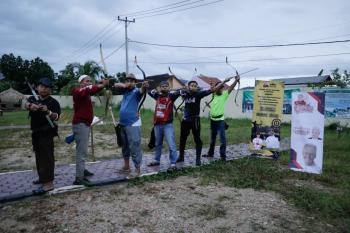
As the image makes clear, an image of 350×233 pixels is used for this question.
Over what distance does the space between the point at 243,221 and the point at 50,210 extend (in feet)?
9.05

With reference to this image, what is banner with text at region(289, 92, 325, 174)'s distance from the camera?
7.48m

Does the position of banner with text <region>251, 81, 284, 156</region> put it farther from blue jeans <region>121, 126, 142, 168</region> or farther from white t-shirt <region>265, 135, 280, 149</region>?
blue jeans <region>121, 126, 142, 168</region>

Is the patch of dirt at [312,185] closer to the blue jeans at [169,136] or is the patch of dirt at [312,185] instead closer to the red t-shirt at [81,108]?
the blue jeans at [169,136]

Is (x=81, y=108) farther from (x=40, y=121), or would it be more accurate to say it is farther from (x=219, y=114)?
(x=219, y=114)

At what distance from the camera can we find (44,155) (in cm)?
570

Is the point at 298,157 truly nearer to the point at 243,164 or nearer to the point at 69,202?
the point at 243,164

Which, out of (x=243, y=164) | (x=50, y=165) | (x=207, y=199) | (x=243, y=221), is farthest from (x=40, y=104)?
(x=243, y=164)

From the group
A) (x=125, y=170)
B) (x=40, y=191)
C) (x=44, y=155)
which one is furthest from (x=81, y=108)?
(x=125, y=170)

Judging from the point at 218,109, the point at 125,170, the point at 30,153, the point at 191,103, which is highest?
the point at 191,103

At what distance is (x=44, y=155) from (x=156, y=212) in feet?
6.93

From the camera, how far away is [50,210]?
5.06 m

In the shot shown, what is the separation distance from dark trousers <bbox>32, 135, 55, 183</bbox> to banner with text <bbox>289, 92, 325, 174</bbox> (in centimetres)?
516

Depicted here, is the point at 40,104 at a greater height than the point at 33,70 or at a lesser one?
lesser

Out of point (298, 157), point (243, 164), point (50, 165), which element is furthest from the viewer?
point (243, 164)
